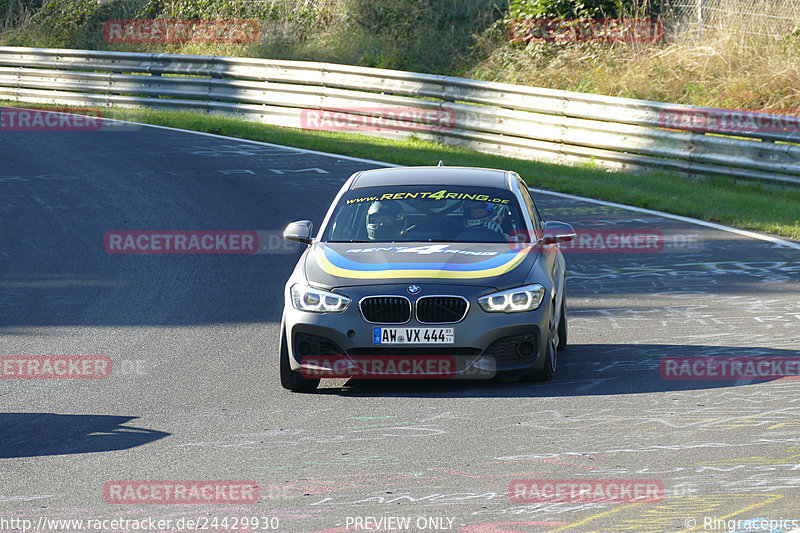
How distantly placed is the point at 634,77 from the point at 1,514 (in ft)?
62.3

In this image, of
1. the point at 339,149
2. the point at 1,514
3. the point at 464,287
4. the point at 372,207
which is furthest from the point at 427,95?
the point at 1,514

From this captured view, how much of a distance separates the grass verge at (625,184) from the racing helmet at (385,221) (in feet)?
23.3

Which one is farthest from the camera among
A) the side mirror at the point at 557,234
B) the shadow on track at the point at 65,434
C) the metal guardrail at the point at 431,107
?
the metal guardrail at the point at 431,107

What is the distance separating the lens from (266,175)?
18703mm

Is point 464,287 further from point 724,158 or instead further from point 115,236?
point 724,158

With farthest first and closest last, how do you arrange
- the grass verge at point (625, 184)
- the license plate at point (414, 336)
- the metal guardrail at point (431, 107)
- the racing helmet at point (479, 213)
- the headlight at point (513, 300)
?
the metal guardrail at point (431, 107) < the grass verge at point (625, 184) < the racing helmet at point (479, 213) < the headlight at point (513, 300) < the license plate at point (414, 336)

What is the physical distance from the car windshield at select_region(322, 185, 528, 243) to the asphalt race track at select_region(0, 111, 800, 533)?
113 cm

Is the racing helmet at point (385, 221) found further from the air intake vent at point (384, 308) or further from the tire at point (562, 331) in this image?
the tire at point (562, 331)

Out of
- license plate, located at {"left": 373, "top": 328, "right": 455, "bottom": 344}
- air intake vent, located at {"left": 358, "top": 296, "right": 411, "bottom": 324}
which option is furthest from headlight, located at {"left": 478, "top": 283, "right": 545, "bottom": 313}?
air intake vent, located at {"left": 358, "top": 296, "right": 411, "bottom": 324}

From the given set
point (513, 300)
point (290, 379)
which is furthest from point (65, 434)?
point (513, 300)

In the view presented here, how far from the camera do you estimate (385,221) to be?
923 cm

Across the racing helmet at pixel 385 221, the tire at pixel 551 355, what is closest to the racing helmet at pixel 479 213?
the racing helmet at pixel 385 221

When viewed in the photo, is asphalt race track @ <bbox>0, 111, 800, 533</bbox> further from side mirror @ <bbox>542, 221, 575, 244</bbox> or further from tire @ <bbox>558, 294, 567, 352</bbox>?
side mirror @ <bbox>542, 221, 575, 244</bbox>

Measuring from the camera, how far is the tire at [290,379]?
322 inches
